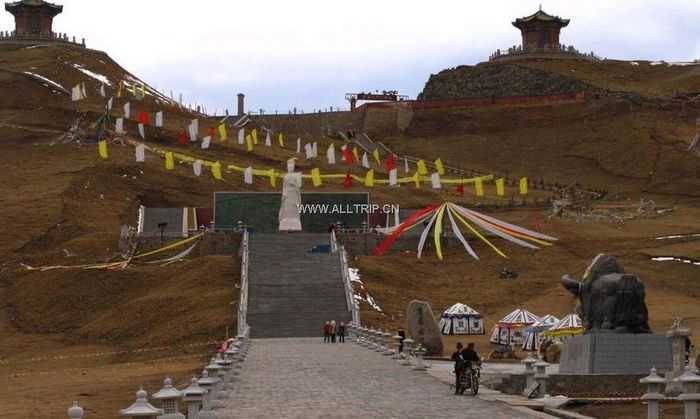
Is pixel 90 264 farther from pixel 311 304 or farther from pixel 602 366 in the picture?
pixel 602 366

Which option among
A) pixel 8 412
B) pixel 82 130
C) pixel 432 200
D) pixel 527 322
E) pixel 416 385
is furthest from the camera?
pixel 82 130

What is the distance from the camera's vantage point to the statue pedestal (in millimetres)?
30938

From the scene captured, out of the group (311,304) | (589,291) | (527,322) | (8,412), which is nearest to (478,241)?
(311,304)

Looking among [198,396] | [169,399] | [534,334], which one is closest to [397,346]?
[534,334]

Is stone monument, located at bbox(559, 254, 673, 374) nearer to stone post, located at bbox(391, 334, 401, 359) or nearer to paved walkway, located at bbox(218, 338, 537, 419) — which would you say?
paved walkway, located at bbox(218, 338, 537, 419)

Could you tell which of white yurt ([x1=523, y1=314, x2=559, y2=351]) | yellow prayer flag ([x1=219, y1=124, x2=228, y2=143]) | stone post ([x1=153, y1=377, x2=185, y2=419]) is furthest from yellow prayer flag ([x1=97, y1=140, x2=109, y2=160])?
stone post ([x1=153, y1=377, x2=185, y2=419])

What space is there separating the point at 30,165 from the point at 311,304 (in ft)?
140

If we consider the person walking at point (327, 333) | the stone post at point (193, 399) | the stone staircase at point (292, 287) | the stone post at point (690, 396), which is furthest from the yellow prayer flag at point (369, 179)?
the stone post at point (193, 399)

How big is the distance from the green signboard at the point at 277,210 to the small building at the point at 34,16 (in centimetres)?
7333

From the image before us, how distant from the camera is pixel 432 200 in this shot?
3457 inches

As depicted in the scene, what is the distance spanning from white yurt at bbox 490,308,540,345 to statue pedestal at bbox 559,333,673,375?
48.3 ft

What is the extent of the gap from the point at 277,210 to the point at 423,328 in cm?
2686

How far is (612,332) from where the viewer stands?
1257 inches

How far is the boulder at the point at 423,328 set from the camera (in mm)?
41781
